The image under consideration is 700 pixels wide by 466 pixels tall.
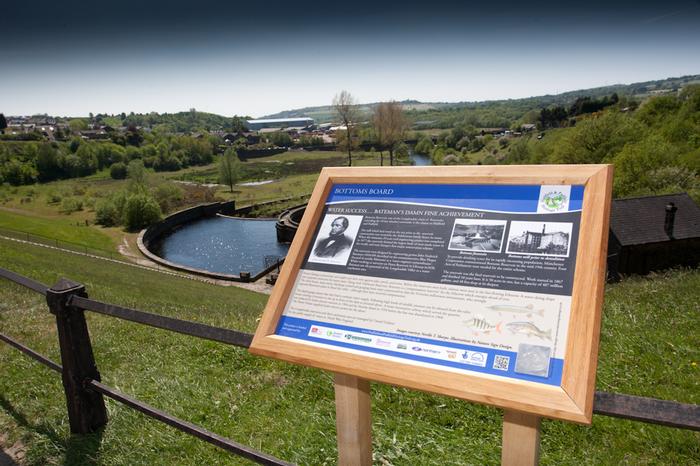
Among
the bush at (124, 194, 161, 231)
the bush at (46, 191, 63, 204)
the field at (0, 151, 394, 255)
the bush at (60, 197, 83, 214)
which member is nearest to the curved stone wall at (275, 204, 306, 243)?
the field at (0, 151, 394, 255)

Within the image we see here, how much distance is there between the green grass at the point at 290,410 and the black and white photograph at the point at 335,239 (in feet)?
4.76

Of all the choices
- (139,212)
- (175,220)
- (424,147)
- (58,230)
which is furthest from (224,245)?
(424,147)

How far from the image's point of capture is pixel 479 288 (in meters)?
1.47

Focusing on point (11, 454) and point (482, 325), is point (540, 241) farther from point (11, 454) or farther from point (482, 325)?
point (11, 454)

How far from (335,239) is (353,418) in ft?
2.20

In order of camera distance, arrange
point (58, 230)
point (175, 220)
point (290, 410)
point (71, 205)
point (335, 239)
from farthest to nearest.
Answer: point (175, 220) → point (71, 205) → point (58, 230) → point (290, 410) → point (335, 239)

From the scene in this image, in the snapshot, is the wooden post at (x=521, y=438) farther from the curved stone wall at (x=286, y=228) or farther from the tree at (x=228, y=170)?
the tree at (x=228, y=170)

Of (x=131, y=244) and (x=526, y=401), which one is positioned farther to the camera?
(x=131, y=244)

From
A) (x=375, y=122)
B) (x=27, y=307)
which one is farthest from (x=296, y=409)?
(x=375, y=122)

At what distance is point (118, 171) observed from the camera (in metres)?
76.2

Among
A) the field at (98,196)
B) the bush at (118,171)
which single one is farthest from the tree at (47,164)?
the bush at (118,171)

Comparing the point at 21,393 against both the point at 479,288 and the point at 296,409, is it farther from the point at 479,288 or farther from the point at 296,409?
the point at 479,288

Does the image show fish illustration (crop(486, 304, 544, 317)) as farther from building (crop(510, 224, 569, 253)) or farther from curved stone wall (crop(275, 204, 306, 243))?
curved stone wall (crop(275, 204, 306, 243))

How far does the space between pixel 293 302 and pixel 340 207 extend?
1.44 ft
